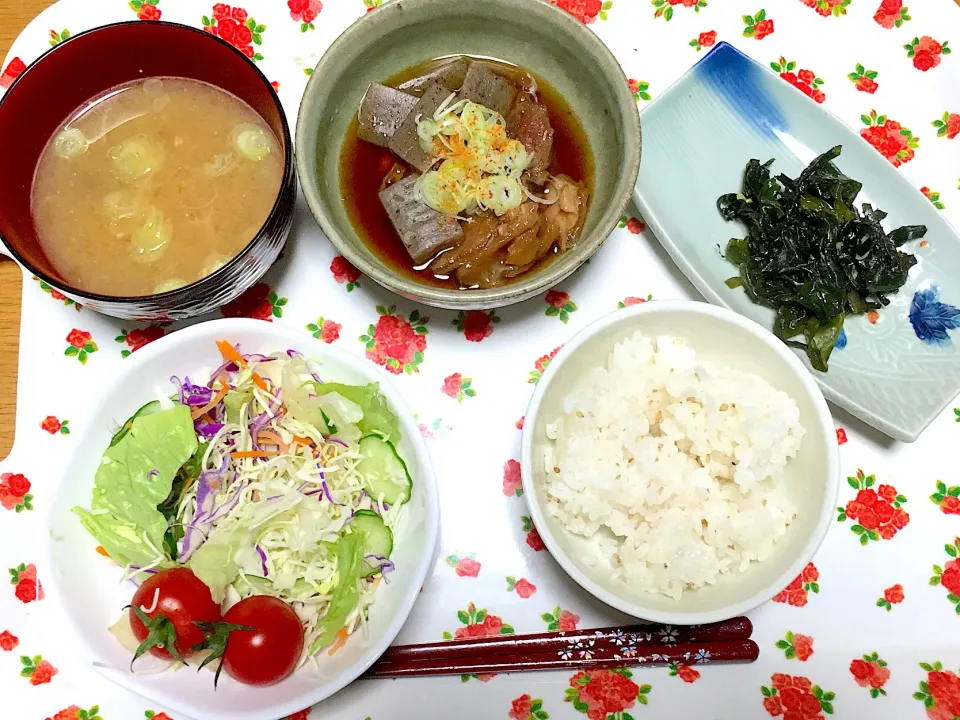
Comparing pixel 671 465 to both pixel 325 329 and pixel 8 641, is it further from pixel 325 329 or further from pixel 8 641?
pixel 8 641

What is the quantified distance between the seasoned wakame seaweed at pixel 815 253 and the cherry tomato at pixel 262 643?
1.53 m

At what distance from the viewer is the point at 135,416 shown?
1831 millimetres

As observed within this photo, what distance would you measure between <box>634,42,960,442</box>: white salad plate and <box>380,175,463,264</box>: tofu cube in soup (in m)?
0.56

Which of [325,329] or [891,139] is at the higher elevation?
[891,139]

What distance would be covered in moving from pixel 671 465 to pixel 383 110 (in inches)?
49.1

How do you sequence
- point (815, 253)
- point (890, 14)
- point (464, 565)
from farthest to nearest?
1. point (890, 14)
2. point (815, 253)
3. point (464, 565)

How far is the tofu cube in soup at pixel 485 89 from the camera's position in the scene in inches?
77.9

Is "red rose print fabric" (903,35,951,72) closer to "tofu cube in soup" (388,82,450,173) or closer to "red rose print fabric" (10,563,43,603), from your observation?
Result: "tofu cube in soup" (388,82,450,173)

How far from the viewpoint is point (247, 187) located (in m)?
1.89

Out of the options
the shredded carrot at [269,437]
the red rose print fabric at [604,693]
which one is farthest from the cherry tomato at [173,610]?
the red rose print fabric at [604,693]

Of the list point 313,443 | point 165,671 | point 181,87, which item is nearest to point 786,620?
point 313,443

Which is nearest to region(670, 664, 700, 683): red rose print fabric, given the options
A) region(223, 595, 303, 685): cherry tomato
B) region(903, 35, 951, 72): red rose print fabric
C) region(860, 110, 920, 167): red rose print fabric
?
region(223, 595, 303, 685): cherry tomato

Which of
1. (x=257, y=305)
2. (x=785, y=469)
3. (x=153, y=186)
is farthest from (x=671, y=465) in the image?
(x=153, y=186)

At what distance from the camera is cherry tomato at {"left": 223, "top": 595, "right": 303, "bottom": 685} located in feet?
5.26
